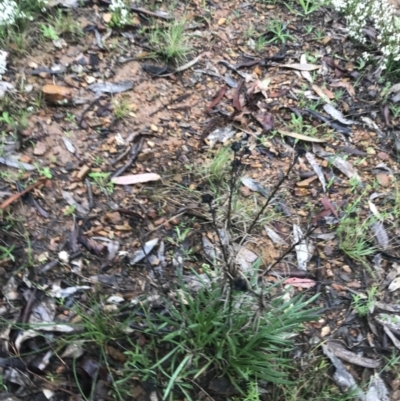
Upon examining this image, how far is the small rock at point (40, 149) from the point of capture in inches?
102

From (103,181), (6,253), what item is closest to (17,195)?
(6,253)

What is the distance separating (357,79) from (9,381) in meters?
2.55

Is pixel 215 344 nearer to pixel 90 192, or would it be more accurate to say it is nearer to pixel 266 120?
pixel 90 192

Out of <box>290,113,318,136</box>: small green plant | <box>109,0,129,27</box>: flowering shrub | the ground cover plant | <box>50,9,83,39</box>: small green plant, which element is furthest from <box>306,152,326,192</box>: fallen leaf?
<box>50,9,83,39</box>: small green plant

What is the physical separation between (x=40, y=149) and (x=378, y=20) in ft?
7.62

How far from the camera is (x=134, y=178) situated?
2615 mm

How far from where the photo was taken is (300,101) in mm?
3105

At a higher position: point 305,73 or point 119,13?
point 119,13

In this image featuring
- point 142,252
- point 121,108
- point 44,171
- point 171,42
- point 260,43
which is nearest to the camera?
point 142,252

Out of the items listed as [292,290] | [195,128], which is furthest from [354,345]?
[195,128]

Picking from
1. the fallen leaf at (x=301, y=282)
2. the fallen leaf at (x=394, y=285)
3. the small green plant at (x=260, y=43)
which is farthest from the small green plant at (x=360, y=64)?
the fallen leaf at (x=301, y=282)

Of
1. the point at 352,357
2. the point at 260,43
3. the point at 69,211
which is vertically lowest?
the point at 352,357

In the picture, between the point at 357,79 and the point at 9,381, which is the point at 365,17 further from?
the point at 9,381

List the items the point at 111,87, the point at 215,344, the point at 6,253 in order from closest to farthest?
the point at 215,344
the point at 6,253
the point at 111,87
